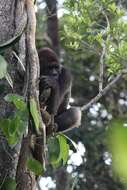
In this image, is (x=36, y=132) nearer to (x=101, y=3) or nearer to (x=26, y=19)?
(x=26, y=19)

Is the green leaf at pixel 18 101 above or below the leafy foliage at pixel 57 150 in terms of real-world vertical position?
above

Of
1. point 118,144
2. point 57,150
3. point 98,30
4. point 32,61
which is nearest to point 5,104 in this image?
point 32,61

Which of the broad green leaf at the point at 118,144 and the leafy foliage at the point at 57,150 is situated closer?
the broad green leaf at the point at 118,144

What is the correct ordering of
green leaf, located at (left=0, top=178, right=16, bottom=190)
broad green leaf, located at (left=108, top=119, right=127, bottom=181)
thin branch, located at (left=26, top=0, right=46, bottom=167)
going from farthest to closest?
thin branch, located at (left=26, top=0, right=46, bottom=167) → green leaf, located at (left=0, top=178, right=16, bottom=190) → broad green leaf, located at (left=108, top=119, right=127, bottom=181)

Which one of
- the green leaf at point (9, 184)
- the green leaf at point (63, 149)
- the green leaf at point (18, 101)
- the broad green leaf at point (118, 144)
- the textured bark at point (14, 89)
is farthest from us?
the green leaf at point (63, 149)

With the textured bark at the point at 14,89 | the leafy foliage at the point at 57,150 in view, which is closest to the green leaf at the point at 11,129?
the textured bark at the point at 14,89

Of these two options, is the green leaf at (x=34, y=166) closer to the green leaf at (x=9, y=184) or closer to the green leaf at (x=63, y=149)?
the green leaf at (x=9, y=184)

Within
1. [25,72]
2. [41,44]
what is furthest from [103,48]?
[41,44]

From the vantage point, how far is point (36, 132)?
1910 millimetres

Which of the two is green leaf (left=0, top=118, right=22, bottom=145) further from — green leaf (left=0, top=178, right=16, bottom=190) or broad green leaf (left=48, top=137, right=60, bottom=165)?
broad green leaf (left=48, top=137, right=60, bottom=165)

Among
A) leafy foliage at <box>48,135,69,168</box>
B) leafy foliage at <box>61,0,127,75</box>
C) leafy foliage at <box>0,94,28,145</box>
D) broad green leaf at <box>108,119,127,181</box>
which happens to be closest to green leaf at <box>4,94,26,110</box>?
leafy foliage at <box>0,94,28,145</box>

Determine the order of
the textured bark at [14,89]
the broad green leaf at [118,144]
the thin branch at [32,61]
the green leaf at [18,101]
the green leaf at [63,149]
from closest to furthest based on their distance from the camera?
the broad green leaf at [118,144]
the green leaf at [18,101]
the textured bark at [14,89]
the thin branch at [32,61]
the green leaf at [63,149]

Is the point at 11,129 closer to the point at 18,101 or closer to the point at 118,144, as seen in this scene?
the point at 18,101

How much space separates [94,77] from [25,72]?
7.62 meters
